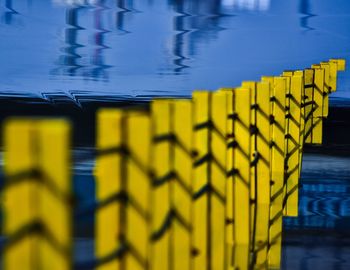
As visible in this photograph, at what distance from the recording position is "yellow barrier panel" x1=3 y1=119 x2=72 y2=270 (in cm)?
173

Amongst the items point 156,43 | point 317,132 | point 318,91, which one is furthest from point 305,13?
point 318,91

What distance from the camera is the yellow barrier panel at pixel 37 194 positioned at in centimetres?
173

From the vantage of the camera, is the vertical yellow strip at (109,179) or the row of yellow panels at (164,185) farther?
the vertical yellow strip at (109,179)

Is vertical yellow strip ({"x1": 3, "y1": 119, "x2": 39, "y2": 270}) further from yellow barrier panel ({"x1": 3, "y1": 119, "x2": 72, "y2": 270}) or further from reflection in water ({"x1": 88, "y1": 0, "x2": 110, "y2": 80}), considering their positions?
reflection in water ({"x1": 88, "y1": 0, "x2": 110, "y2": 80})

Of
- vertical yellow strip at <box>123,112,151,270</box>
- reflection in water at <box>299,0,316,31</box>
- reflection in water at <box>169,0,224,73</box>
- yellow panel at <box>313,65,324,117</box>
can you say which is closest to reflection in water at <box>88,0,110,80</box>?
reflection in water at <box>169,0,224,73</box>

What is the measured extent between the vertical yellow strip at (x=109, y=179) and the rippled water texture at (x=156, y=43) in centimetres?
1265

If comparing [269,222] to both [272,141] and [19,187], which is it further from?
[19,187]

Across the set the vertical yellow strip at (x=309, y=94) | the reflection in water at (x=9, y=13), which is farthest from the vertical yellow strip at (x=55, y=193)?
the reflection in water at (x=9, y=13)

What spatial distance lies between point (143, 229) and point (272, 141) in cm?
318

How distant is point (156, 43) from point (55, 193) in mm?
14490

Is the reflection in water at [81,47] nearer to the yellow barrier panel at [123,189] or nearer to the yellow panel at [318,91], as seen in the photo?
the yellow panel at [318,91]

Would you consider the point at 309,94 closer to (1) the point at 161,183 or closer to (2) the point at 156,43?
(1) the point at 161,183

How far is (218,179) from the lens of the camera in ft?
11.9

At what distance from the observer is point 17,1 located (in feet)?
55.1
